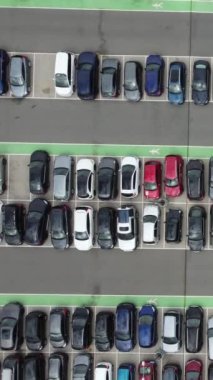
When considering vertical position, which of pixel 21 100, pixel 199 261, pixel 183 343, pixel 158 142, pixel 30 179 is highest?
pixel 21 100

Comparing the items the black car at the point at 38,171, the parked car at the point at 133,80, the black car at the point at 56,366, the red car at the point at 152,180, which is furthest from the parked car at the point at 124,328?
the parked car at the point at 133,80

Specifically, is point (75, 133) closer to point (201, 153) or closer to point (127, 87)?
point (127, 87)

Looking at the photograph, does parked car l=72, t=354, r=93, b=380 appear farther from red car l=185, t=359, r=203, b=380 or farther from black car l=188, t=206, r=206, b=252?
black car l=188, t=206, r=206, b=252

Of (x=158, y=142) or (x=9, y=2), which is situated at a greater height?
(x=9, y=2)

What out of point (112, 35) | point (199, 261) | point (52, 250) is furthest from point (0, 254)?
point (112, 35)

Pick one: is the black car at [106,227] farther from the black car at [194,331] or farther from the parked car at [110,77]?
the parked car at [110,77]

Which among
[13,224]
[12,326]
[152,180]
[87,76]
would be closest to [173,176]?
[152,180]

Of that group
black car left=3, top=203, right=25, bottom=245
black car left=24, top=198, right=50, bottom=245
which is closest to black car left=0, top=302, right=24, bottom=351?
black car left=3, top=203, right=25, bottom=245
